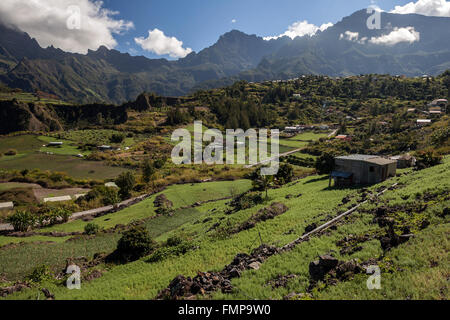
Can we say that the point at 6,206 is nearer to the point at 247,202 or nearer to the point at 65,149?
the point at 247,202

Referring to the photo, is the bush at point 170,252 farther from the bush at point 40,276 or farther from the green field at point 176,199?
the green field at point 176,199

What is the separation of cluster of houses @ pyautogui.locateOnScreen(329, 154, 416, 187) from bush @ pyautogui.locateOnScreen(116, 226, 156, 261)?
965 inches

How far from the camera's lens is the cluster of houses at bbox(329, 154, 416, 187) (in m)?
28.7

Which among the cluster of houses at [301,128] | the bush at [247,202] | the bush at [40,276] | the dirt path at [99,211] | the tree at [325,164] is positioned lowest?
the dirt path at [99,211]

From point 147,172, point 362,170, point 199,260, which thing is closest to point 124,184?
point 147,172

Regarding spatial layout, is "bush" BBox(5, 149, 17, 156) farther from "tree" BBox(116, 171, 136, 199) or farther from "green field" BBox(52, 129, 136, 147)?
"tree" BBox(116, 171, 136, 199)

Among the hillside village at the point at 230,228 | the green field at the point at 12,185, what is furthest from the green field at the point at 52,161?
the green field at the point at 12,185

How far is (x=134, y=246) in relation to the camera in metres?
20.8

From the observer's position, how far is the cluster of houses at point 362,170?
28719mm

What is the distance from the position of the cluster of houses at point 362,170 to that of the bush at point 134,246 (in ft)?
80.4
